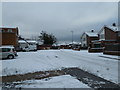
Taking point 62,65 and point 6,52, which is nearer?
point 62,65

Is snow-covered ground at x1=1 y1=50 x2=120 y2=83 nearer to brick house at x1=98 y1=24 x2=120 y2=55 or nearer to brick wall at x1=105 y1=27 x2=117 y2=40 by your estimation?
brick house at x1=98 y1=24 x2=120 y2=55

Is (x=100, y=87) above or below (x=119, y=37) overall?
below

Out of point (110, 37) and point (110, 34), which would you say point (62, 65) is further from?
point (110, 34)

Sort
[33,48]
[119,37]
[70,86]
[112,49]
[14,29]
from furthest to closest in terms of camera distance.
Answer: [14,29] → [33,48] → [119,37] → [112,49] → [70,86]

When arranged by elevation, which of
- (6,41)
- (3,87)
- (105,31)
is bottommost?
(3,87)

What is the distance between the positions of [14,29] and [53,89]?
43898 millimetres

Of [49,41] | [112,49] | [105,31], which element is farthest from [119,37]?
[49,41]

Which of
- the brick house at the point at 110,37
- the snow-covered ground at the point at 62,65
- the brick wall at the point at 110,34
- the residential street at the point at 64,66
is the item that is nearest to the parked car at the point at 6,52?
the snow-covered ground at the point at 62,65

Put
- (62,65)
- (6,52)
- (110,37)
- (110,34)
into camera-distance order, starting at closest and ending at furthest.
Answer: (62,65), (6,52), (110,37), (110,34)

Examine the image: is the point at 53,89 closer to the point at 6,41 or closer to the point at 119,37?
the point at 6,41

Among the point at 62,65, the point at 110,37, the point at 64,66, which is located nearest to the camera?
the point at 64,66

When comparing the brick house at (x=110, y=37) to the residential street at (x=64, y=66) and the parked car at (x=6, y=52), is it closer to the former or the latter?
the residential street at (x=64, y=66)

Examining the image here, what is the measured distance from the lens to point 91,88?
561 cm

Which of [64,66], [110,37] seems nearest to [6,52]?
[64,66]
